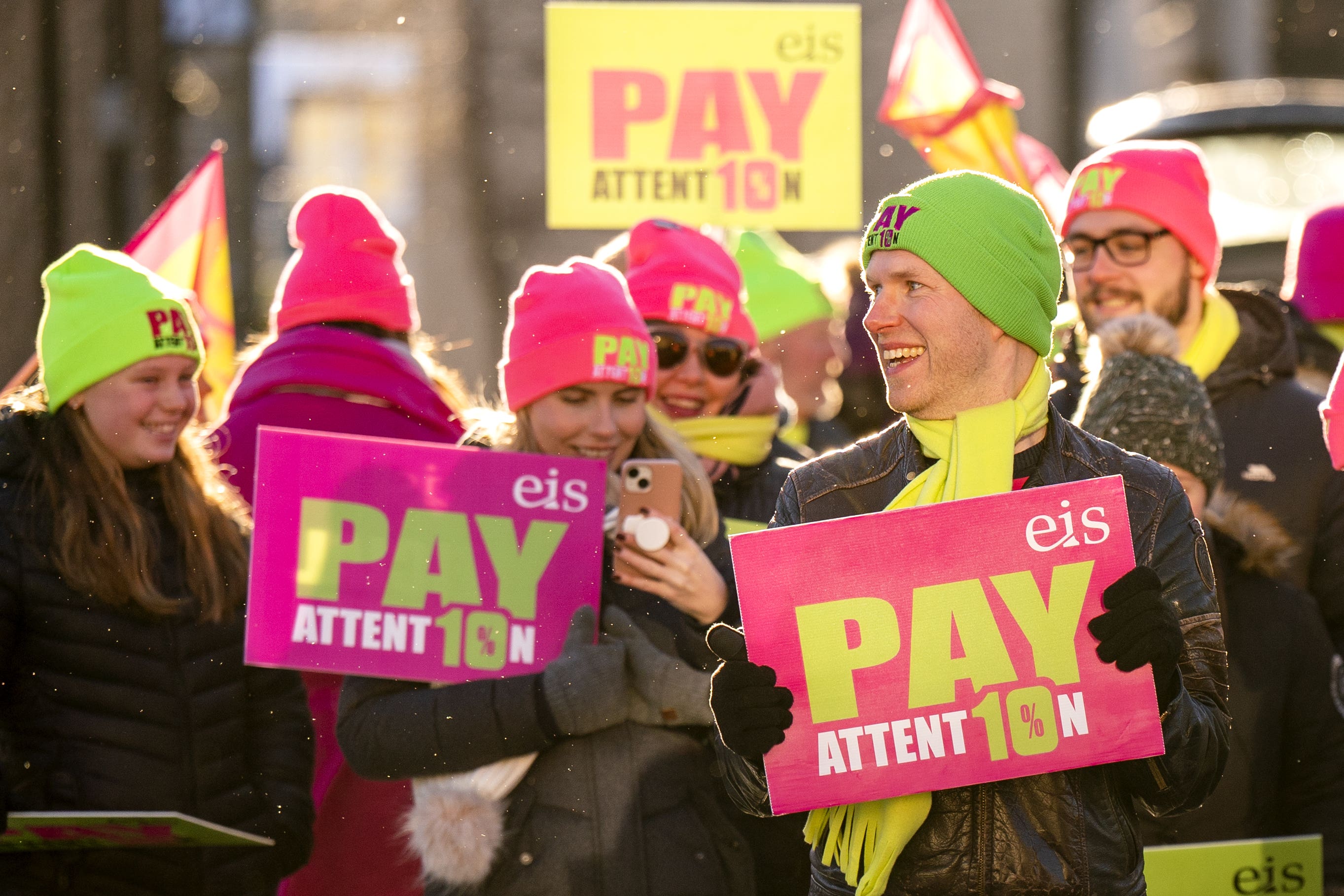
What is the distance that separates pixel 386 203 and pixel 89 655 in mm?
10990

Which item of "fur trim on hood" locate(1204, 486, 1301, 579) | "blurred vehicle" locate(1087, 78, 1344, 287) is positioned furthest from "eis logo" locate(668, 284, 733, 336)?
"blurred vehicle" locate(1087, 78, 1344, 287)

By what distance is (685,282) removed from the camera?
3.92m

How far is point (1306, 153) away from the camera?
8719 mm

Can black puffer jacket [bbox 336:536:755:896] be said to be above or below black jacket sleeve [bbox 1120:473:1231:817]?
below

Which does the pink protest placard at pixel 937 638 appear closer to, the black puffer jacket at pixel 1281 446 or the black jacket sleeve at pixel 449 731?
the black jacket sleeve at pixel 449 731

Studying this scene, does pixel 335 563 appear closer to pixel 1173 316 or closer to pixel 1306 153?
pixel 1173 316

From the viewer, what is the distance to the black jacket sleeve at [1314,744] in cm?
337

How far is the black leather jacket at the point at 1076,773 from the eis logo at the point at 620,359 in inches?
37.6

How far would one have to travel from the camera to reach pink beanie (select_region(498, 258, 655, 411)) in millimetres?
3264

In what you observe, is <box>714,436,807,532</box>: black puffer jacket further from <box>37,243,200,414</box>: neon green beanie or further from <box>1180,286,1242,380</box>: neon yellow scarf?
<box>37,243,200,414</box>: neon green beanie

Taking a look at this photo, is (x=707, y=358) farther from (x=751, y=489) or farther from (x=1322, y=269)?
(x=1322, y=269)

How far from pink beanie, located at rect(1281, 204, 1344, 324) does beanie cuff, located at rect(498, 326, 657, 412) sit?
7.14ft

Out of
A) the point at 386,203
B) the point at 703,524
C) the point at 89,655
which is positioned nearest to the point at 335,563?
the point at 89,655

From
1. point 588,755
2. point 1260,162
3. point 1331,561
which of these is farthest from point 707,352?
point 1260,162
